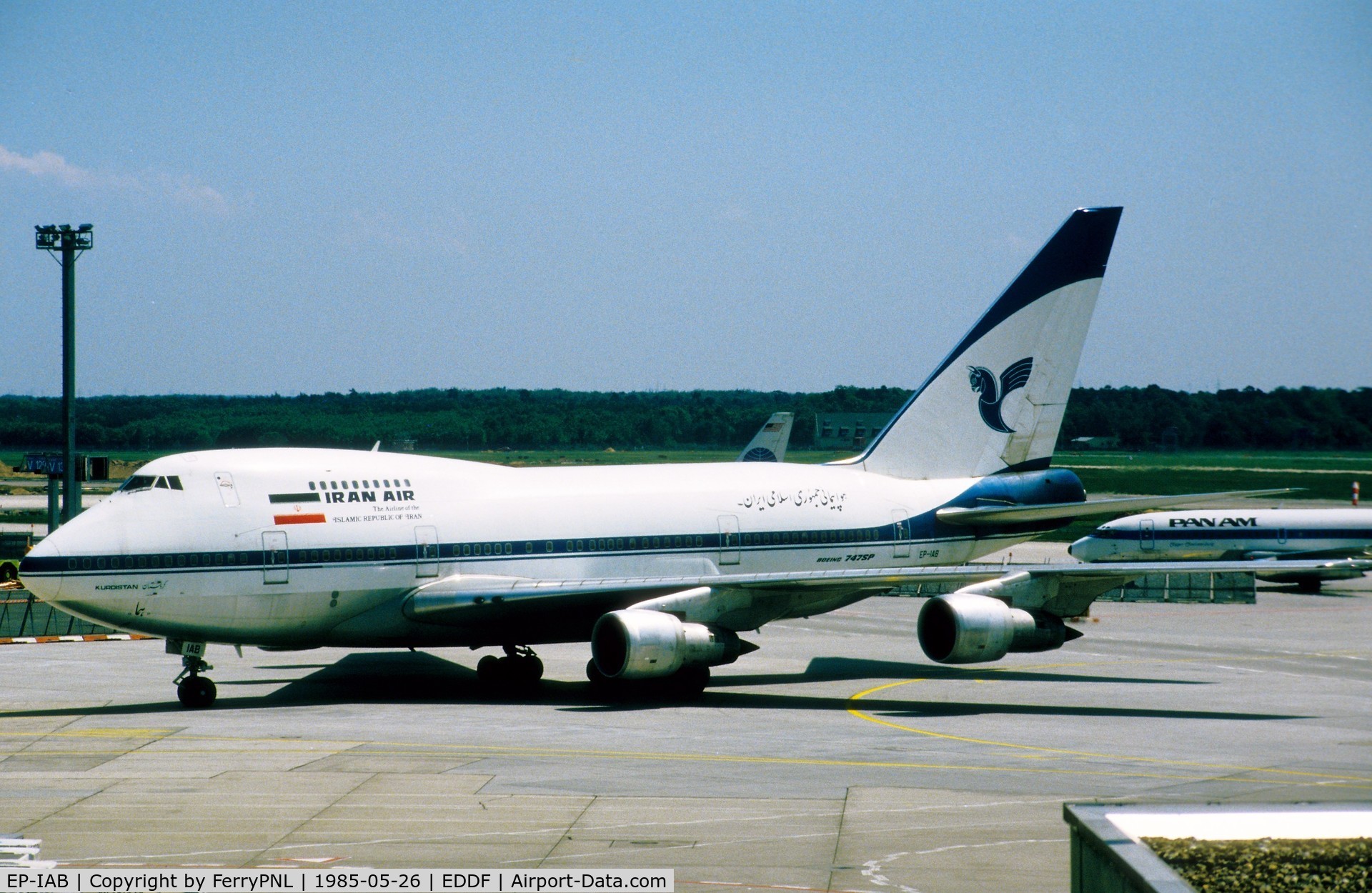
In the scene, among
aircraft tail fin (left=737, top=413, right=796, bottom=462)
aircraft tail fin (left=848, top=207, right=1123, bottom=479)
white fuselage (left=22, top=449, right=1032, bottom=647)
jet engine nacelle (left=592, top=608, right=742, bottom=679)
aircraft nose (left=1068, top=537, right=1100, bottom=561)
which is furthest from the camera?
aircraft tail fin (left=737, top=413, right=796, bottom=462)

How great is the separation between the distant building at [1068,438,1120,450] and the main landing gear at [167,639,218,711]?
140312mm

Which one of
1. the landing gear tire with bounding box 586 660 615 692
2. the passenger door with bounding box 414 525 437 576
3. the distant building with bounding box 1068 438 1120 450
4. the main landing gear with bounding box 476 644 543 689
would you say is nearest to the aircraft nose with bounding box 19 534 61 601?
the passenger door with bounding box 414 525 437 576

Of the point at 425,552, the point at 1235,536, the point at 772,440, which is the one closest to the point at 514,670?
the point at 425,552

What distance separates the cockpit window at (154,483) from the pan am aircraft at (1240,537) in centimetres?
4918

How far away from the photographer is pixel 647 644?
31.4 metres

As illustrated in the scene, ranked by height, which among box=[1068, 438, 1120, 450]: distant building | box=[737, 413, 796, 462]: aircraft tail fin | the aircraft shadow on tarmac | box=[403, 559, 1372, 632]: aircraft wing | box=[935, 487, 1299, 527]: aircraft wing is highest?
box=[1068, 438, 1120, 450]: distant building

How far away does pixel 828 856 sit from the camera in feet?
59.7

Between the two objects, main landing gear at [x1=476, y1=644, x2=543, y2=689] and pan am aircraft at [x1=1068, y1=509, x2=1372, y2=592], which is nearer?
main landing gear at [x1=476, y1=644, x2=543, y2=689]

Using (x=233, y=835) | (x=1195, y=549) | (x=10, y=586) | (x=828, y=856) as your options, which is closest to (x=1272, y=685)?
(x=828, y=856)

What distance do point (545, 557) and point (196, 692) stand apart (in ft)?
27.3

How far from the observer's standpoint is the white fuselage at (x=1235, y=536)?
6938cm

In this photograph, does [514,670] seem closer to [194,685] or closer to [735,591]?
[735,591]

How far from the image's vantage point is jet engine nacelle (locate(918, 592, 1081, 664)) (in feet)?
106

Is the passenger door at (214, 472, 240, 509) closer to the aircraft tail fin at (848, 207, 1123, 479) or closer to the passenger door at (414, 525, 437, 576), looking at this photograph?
the passenger door at (414, 525, 437, 576)
